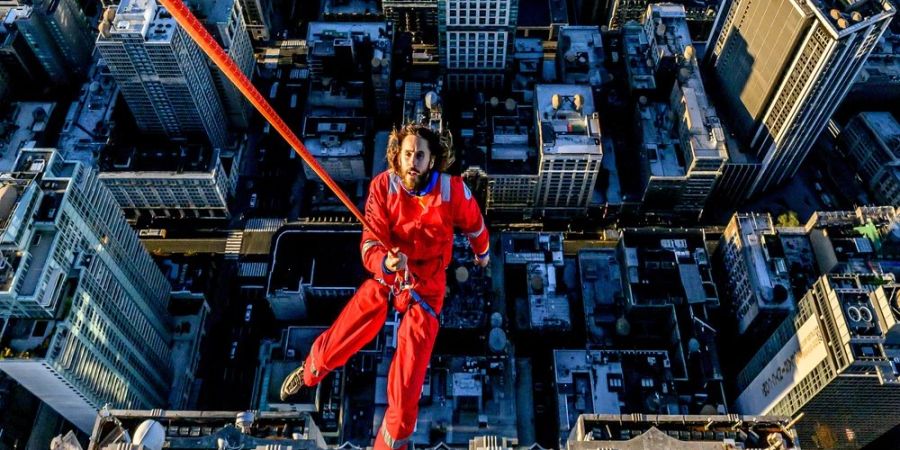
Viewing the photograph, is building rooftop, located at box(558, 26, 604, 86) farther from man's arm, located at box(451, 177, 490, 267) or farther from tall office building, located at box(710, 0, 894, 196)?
man's arm, located at box(451, 177, 490, 267)

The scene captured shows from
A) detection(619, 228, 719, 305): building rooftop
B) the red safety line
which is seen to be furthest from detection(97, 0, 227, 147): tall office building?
detection(619, 228, 719, 305): building rooftop

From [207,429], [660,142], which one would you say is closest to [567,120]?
[660,142]

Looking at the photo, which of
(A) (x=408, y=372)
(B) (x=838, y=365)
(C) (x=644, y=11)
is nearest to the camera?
(A) (x=408, y=372)

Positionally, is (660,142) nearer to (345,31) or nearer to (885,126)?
(885,126)

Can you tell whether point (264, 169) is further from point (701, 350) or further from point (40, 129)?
point (701, 350)

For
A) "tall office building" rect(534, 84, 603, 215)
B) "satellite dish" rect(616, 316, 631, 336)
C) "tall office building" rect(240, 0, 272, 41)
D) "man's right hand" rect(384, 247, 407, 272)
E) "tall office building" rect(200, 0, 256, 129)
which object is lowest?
"man's right hand" rect(384, 247, 407, 272)

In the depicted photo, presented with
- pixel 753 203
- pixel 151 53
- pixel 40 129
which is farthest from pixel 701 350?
pixel 40 129
